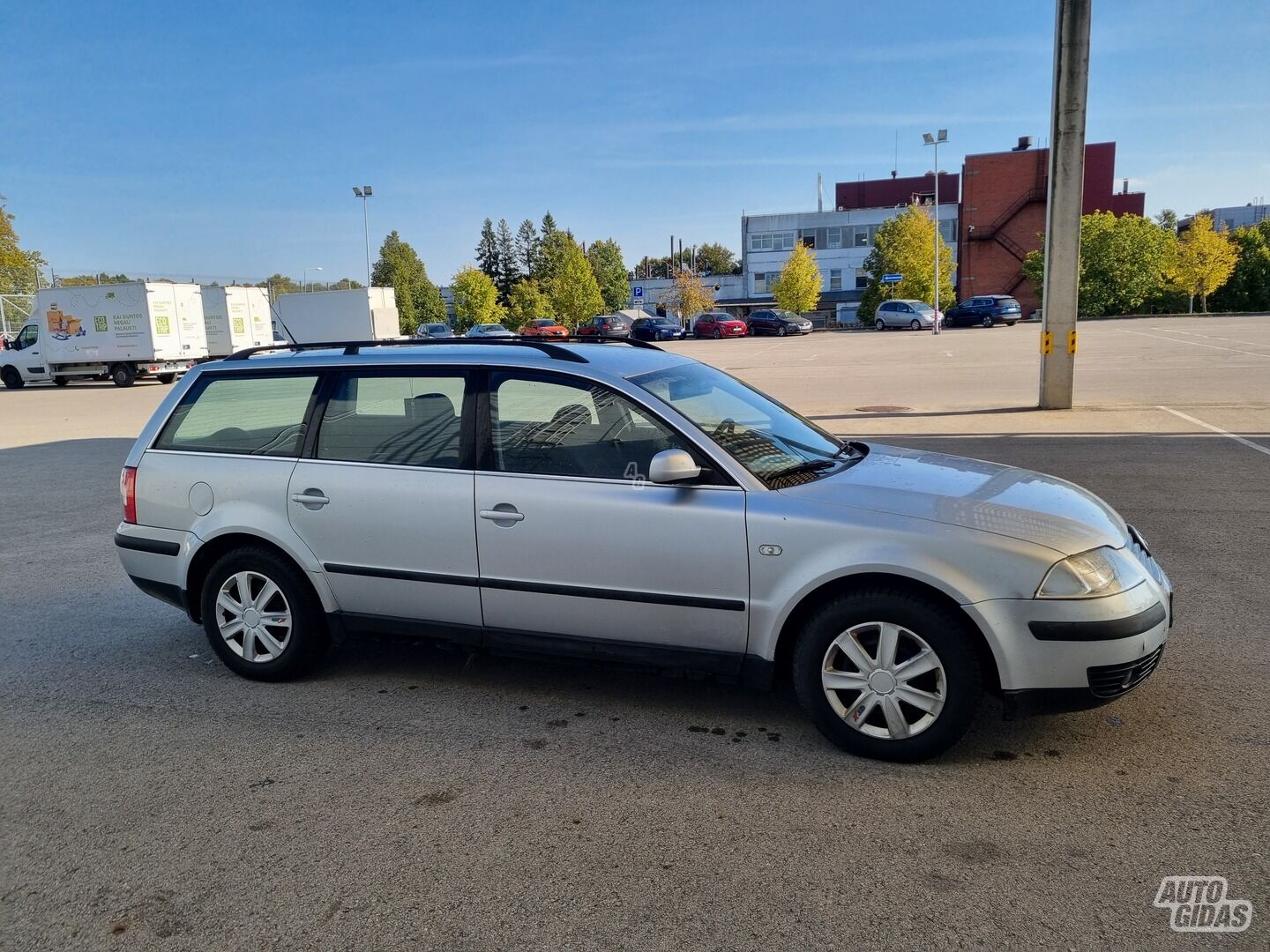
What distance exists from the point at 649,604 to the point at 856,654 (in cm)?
86

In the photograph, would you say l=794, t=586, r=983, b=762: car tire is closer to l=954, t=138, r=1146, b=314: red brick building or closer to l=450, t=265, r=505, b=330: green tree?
l=954, t=138, r=1146, b=314: red brick building

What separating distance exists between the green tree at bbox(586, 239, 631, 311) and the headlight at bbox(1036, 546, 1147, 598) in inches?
4041

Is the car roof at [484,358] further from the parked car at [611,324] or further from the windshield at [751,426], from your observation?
the parked car at [611,324]

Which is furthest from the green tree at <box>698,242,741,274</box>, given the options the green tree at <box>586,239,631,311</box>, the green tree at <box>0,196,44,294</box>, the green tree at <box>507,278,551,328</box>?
the green tree at <box>0,196,44,294</box>

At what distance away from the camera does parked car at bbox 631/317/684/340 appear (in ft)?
179

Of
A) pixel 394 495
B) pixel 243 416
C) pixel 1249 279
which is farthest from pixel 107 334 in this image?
pixel 1249 279

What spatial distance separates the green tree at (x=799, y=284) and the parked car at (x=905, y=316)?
71.0 feet

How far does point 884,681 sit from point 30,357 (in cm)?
3329

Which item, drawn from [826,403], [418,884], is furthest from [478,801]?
[826,403]

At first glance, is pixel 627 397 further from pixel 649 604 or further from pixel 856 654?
pixel 856 654

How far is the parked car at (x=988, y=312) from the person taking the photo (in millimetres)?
49062

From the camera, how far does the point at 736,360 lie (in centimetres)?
3123

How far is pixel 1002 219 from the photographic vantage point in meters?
69.8

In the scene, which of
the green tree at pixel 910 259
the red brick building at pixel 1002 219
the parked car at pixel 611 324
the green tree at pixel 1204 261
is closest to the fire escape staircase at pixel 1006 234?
the red brick building at pixel 1002 219
